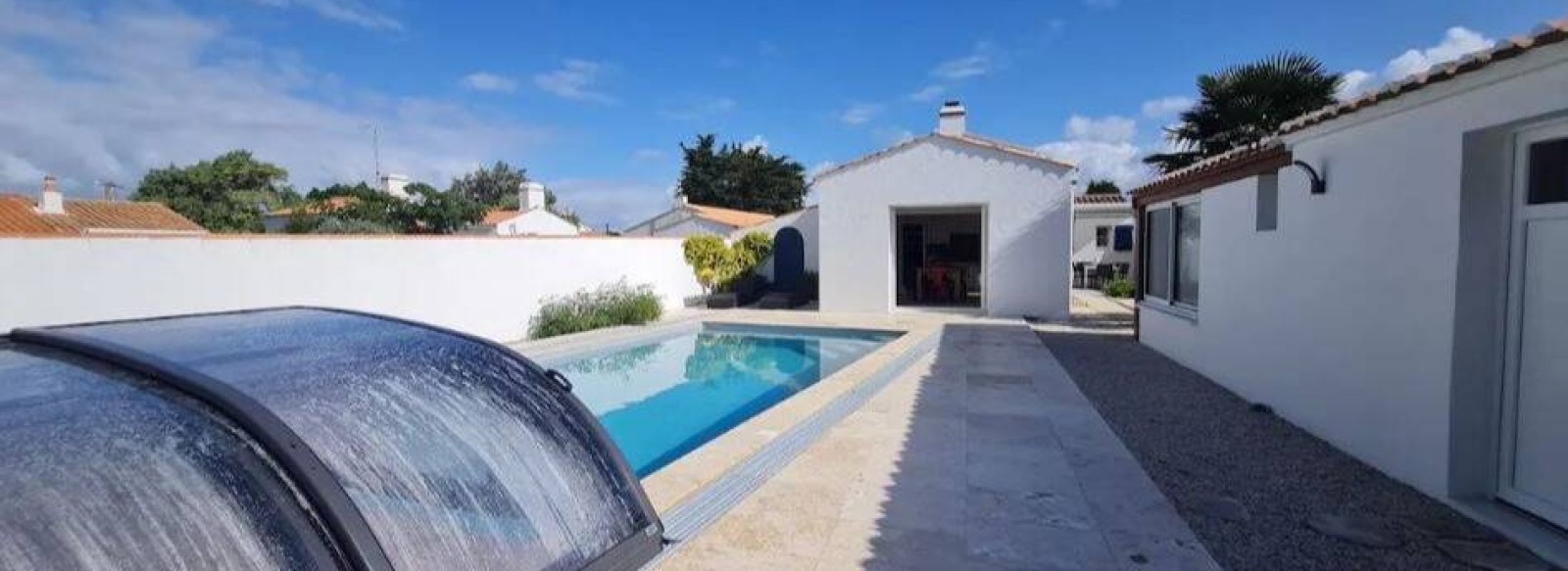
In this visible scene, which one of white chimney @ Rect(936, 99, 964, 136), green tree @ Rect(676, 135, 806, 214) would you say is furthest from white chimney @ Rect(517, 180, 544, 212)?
white chimney @ Rect(936, 99, 964, 136)

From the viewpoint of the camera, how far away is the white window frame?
1259cm

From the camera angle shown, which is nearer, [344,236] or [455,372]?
[455,372]

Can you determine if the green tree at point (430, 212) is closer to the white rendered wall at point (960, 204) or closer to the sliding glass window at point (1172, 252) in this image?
the white rendered wall at point (960, 204)

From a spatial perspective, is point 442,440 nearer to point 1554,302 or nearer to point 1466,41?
point 1554,302

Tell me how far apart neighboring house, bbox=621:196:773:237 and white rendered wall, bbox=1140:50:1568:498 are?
22.0 m

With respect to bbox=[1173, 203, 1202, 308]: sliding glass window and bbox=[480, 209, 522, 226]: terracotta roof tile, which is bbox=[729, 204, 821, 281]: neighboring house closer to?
bbox=[1173, 203, 1202, 308]: sliding glass window

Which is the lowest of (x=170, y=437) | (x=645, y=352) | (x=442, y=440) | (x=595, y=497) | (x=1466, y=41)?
(x=645, y=352)

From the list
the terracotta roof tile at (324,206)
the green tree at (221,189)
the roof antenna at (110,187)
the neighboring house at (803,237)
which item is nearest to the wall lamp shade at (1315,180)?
the neighboring house at (803,237)

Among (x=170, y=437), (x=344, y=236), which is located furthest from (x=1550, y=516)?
(x=344, y=236)

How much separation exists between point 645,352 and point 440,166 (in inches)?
2284

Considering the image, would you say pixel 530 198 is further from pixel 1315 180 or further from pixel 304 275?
pixel 1315 180

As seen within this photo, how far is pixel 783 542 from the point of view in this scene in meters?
5.12

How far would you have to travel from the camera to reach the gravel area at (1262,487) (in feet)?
16.3

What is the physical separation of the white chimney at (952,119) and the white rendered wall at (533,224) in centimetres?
2533
